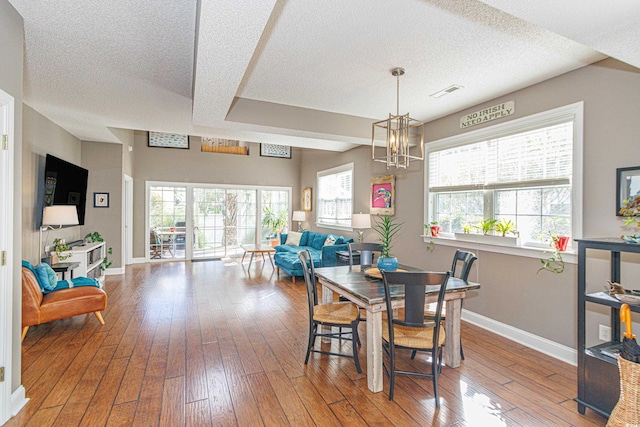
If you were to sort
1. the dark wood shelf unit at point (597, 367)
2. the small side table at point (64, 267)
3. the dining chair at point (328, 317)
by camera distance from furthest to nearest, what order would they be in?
the small side table at point (64, 267), the dining chair at point (328, 317), the dark wood shelf unit at point (597, 367)

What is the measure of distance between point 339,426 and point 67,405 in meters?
1.90

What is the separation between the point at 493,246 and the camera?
3.53 meters

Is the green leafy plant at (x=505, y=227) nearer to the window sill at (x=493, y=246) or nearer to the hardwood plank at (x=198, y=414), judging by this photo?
the window sill at (x=493, y=246)

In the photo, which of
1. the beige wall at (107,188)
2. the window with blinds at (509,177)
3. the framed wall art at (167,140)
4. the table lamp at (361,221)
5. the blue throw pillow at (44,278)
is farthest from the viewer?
the framed wall art at (167,140)

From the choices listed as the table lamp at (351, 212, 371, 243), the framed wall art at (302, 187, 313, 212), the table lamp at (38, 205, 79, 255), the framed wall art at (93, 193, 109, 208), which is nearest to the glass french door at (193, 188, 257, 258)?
the framed wall art at (302, 187, 313, 212)

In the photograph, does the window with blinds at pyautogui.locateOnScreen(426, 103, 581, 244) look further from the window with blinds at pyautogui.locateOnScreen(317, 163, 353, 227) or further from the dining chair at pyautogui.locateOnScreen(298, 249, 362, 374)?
the window with blinds at pyautogui.locateOnScreen(317, 163, 353, 227)

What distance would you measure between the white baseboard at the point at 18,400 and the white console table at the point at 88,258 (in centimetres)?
280

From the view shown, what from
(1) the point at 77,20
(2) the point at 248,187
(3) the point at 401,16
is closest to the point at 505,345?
(3) the point at 401,16

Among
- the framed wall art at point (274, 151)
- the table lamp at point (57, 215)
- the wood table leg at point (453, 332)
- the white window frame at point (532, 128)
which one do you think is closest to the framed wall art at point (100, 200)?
the table lamp at point (57, 215)

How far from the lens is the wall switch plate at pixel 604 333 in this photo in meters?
2.58

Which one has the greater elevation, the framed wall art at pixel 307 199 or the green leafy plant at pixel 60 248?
the framed wall art at pixel 307 199

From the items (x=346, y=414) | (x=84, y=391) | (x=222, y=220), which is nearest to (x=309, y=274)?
(x=346, y=414)

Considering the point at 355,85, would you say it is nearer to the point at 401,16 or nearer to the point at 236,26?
the point at 401,16

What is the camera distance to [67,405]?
2178 mm
